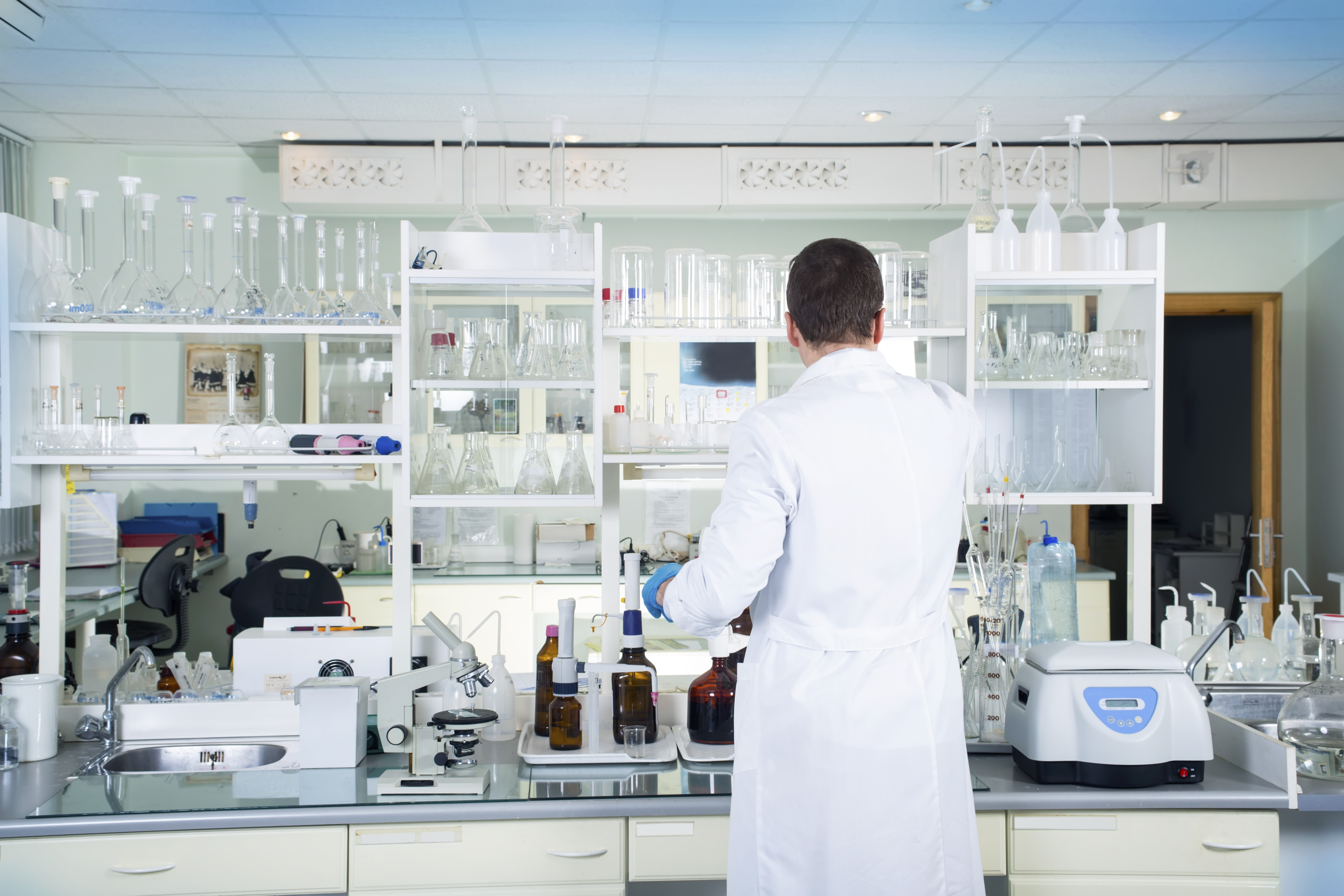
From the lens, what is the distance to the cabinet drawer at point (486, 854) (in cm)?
188

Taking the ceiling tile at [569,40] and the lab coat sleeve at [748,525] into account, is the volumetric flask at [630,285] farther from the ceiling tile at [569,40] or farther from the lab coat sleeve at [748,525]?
the ceiling tile at [569,40]

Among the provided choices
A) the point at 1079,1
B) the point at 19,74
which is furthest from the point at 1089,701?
the point at 19,74

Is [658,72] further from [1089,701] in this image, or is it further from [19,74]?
[1089,701]

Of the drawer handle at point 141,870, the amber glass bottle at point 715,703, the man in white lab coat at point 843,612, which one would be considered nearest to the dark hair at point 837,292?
the man in white lab coat at point 843,612

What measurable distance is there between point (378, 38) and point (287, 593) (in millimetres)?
2256

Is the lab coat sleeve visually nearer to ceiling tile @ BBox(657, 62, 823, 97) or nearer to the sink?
the sink

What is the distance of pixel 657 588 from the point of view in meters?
1.86

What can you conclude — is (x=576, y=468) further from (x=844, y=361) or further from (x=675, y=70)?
(x=675, y=70)

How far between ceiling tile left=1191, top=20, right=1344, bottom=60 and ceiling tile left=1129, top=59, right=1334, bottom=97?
0.20ft

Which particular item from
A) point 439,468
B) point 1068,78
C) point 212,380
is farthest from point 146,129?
point 1068,78

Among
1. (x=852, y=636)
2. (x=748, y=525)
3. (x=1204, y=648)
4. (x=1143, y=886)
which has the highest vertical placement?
(x=748, y=525)

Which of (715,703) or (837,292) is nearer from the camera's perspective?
(837,292)

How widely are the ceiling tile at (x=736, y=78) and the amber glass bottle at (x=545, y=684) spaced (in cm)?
242

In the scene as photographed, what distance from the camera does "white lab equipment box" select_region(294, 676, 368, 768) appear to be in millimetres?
2100
